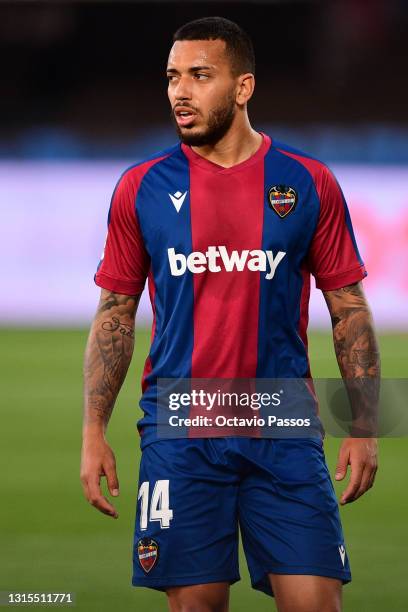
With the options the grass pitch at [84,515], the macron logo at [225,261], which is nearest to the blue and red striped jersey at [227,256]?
the macron logo at [225,261]

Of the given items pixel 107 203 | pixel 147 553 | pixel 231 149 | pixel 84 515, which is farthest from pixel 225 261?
pixel 107 203

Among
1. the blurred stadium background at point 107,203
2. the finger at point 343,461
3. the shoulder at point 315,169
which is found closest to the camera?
the finger at point 343,461

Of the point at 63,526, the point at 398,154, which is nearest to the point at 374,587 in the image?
the point at 63,526

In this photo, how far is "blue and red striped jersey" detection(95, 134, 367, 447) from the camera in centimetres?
363

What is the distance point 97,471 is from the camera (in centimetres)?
360

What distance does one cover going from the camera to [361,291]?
382 centimetres

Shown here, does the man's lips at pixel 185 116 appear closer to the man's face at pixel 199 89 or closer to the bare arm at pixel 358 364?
the man's face at pixel 199 89

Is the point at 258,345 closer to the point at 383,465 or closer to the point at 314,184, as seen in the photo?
the point at 314,184

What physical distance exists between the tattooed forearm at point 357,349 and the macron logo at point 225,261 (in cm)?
25

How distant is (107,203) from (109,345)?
9.81m

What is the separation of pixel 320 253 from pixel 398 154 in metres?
11.6

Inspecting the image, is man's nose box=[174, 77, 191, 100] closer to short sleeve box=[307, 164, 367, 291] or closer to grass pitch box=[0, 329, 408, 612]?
short sleeve box=[307, 164, 367, 291]

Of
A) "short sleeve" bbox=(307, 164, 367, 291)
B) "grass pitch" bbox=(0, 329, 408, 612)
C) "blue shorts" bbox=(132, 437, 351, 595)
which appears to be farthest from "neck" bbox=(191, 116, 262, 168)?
"grass pitch" bbox=(0, 329, 408, 612)

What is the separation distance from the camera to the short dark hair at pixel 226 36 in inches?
147
